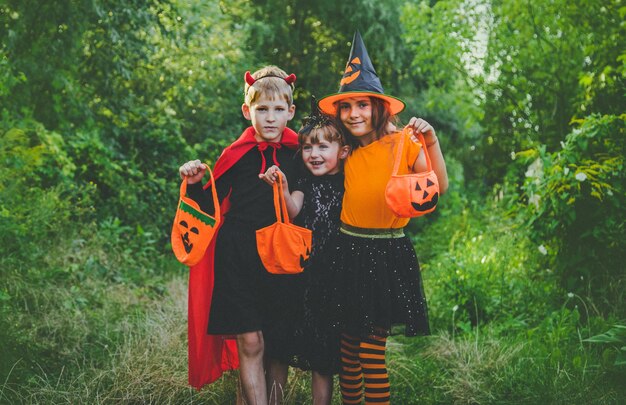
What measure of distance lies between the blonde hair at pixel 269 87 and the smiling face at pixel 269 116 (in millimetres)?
21

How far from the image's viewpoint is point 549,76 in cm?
726

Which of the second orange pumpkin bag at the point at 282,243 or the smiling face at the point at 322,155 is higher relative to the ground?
the smiling face at the point at 322,155

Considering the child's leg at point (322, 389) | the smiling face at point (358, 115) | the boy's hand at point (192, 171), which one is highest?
the smiling face at point (358, 115)

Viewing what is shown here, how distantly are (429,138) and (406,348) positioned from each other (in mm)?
2166

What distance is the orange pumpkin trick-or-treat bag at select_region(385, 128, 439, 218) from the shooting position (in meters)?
2.78

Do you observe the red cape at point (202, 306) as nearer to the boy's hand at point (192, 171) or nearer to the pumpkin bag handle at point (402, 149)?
the boy's hand at point (192, 171)

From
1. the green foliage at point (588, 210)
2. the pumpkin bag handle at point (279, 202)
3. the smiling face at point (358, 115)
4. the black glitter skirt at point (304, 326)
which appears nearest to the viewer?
the pumpkin bag handle at point (279, 202)

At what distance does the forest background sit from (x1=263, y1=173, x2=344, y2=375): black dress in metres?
0.53

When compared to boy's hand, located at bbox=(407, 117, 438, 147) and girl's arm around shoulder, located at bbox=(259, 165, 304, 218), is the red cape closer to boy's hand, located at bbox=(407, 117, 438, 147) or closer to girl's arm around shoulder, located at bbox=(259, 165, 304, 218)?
girl's arm around shoulder, located at bbox=(259, 165, 304, 218)

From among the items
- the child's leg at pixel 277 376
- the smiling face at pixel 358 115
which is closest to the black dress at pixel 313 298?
the child's leg at pixel 277 376

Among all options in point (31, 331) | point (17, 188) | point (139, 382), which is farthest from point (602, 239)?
point (17, 188)

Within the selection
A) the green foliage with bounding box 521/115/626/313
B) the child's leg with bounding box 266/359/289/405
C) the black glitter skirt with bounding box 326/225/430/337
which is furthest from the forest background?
the black glitter skirt with bounding box 326/225/430/337

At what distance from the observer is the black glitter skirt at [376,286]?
307 centimetres

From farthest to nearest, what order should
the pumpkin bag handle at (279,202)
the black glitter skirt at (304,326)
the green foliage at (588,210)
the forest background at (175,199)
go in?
1. the green foliage at (588,210)
2. the forest background at (175,199)
3. the black glitter skirt at (304,326)
4. the pumpkin bag handle at (279,202)
